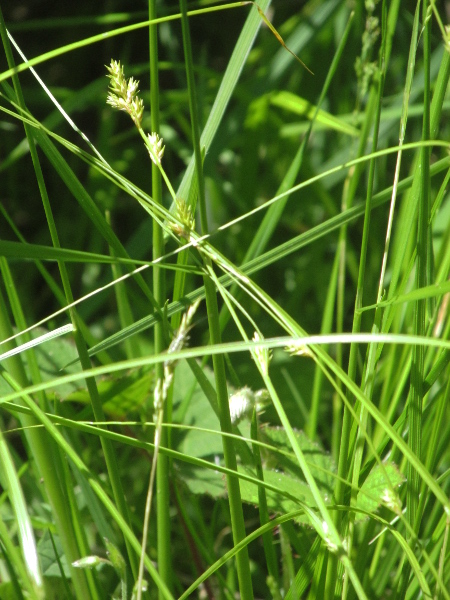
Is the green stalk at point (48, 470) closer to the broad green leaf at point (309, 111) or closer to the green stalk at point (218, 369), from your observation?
the green stalk at point (218, 369)

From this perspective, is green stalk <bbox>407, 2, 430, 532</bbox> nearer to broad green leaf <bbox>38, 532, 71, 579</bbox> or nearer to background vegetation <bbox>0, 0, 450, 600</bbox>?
background vegetation <bbox>0, 0, 450, 600</bbox>

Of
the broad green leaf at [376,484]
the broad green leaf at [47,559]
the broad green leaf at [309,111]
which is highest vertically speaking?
the broad green leaf at [309,111]

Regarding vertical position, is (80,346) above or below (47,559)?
above

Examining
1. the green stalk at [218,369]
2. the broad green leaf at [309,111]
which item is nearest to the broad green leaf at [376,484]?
the green stalk at [218,369]

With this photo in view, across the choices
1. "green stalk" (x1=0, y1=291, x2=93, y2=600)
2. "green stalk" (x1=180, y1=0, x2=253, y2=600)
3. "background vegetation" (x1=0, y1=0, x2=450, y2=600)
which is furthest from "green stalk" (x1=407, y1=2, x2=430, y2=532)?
"green stalk" (x1=0, y1=291, x2=93, y2=600)

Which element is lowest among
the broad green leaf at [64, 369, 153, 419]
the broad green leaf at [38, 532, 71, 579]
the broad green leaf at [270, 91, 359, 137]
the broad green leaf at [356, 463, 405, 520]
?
the broad green leaf at [38, 532, 71, 579]

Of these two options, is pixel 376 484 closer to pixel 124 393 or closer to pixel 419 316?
pixel 419 316

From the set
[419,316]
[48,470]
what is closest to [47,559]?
[48,470]

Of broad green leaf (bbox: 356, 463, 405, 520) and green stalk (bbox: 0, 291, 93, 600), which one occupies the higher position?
green stalk (bbox: 0, 291, 93, 600)

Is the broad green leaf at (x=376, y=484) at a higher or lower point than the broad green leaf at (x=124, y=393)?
lower

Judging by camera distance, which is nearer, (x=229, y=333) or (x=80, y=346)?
(x=80, y=346)
